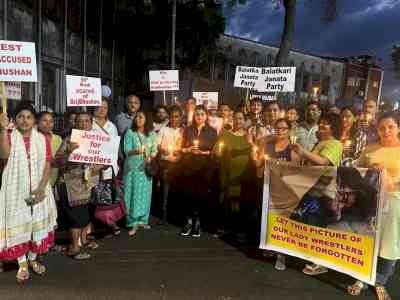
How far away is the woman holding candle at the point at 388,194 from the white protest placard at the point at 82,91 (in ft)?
11.7

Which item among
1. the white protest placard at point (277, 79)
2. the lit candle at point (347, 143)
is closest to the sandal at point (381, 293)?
the lit candle at point (347, 143)

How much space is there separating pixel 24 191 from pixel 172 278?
1.81m

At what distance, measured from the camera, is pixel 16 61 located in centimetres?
476

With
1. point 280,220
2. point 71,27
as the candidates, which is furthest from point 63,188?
point 71,27

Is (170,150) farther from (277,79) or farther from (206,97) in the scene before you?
(206,97)

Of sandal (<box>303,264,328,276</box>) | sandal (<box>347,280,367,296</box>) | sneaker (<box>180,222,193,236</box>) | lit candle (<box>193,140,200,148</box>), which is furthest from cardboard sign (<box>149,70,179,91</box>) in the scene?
sandal (<box>347,280,367,296</box>)

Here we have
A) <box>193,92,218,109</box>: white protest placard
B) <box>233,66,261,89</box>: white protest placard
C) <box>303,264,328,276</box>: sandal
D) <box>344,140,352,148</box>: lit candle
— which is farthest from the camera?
<box>193,92,218,109</box>: white protest placard

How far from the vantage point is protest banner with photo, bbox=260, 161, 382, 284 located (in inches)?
165

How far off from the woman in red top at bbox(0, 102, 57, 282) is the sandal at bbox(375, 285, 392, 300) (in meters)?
3.50

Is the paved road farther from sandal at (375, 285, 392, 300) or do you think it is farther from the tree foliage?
the tree foliage

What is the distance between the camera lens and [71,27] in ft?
48.9

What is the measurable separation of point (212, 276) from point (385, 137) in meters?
2.34

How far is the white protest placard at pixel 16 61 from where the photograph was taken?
469 centimetres

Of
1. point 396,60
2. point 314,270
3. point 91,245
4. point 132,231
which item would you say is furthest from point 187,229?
point 396,60
